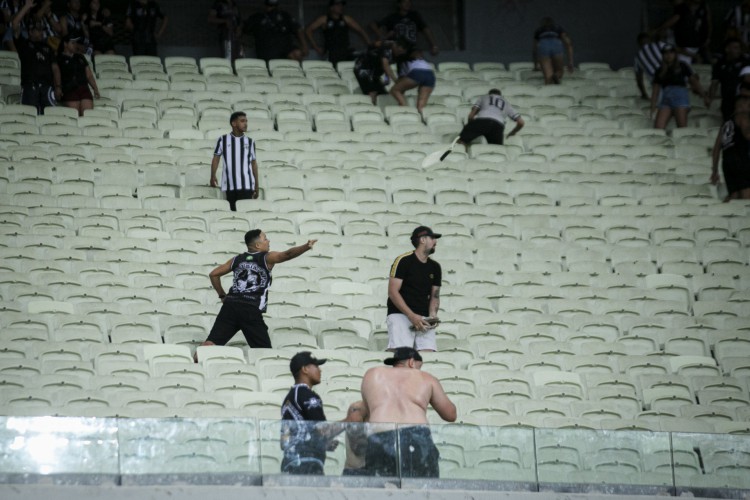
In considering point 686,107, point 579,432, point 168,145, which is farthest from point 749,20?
point 579,432

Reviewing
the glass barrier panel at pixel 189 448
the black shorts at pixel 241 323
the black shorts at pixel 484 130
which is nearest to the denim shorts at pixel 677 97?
the black shorts at pixel 484 130

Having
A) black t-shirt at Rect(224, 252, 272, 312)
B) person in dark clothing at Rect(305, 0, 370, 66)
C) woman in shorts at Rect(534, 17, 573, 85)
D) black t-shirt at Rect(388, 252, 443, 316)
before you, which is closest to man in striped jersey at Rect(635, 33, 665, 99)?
woman in shorts at Rect(534, 17, 573, 85)

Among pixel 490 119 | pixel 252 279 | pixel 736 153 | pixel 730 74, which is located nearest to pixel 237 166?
pixel 252 279

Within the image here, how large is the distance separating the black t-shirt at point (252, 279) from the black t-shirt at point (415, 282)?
0.97m

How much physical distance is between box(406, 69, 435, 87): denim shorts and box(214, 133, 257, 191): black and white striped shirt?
11.9ft

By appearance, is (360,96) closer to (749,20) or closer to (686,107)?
(686,107)

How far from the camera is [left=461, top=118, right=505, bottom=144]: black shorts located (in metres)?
15.3

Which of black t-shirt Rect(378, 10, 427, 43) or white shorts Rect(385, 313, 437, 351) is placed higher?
black t-shirt Rect(378, 10, 427, 43)

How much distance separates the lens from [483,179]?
46.9 feet

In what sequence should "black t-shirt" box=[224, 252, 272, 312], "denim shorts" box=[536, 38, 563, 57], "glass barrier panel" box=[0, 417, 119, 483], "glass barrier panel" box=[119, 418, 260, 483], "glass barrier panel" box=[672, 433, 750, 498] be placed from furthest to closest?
"denim shorts" box=[536, 38, 563, 57], "black t-shirt" box=[224, 252, 272, 312], "glass barrier panel" box=[672, 433, 750, 498], "glass barrier panel" box=[119, 418, 260, 483], "glass barrier panel" box=[0, 417, 119, 483]

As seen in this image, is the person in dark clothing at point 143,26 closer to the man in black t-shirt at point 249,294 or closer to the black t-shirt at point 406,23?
the black t-shirt at point 406,23

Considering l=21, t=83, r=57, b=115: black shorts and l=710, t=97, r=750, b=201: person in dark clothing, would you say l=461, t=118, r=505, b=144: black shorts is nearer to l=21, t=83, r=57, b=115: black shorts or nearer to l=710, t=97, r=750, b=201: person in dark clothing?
l=710, t=97, r=750, b=201: person in dark clothing

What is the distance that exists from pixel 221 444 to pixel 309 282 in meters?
4.42

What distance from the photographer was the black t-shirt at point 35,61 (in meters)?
15.5
